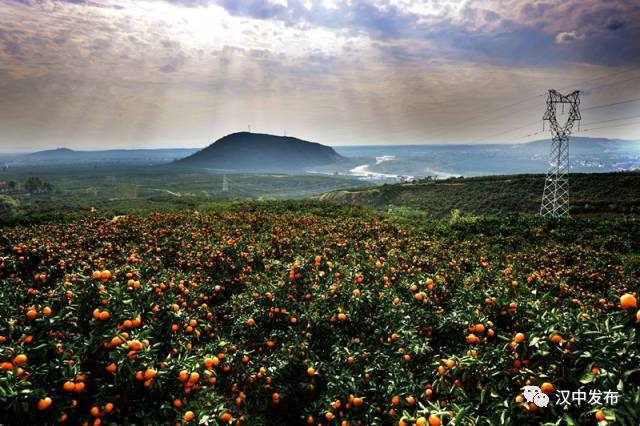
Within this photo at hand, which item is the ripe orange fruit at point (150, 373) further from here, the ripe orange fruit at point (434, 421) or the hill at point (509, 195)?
the hill at point (509, 195)

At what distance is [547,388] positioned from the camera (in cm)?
283

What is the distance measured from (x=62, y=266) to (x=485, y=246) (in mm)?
14286

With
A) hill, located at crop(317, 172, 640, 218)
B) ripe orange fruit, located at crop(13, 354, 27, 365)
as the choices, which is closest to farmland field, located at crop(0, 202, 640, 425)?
ripe orange fruit, located at crop(13, 354, 27, 365)

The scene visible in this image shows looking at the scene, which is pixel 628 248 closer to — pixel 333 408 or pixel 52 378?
pixel 333 408

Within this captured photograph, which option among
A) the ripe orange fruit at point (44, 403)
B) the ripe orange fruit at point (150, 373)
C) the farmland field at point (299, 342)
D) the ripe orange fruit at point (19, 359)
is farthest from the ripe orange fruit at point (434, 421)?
the ripe orange fruit at point (19, 359)

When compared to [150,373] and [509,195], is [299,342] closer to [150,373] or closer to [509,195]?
[150,373]

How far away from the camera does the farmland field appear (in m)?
2.97

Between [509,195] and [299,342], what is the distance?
7502 centimetres

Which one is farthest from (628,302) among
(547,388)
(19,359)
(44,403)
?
(19,359)

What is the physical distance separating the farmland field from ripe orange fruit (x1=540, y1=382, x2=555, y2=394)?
0.01 meters

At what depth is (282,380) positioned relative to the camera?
15.1ft

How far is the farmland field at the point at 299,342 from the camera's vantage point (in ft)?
9.74

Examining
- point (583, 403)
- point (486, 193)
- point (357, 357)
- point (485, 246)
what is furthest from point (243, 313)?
point (486, 193)

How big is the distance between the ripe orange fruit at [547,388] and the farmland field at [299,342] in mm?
13
